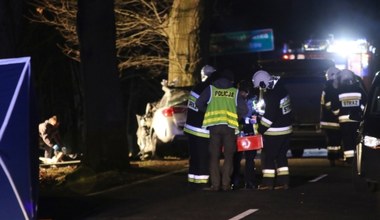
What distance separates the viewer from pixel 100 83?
15.5 meters

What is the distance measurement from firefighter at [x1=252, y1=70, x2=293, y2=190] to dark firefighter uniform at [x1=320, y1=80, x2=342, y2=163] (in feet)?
12.2

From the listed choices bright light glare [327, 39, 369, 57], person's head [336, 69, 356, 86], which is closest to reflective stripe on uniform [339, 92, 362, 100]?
person's head [336, 69, 356, 86]

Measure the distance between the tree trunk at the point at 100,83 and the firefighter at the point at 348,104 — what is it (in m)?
4.04

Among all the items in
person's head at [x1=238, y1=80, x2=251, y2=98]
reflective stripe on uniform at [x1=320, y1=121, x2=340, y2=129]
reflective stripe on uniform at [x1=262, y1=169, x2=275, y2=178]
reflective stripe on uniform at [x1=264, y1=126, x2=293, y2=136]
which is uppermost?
person's head at [x1=238, y1=80, x2=251, y2=98]

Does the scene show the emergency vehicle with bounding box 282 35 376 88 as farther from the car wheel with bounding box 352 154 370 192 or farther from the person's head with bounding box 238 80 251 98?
the car wheel with bounding box 352 154 370 192

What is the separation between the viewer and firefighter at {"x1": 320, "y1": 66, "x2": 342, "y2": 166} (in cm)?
1678

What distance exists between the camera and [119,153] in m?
15.5

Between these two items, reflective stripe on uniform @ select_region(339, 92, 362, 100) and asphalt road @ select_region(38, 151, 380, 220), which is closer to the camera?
asphalt road @ select_region(38, 151, 380, 220)

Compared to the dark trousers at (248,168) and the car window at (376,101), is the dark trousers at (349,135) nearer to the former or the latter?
the dark trousers at (248,168)

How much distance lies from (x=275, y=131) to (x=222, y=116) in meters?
0.88

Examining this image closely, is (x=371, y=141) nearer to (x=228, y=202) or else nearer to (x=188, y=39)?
(x=228, y=202)

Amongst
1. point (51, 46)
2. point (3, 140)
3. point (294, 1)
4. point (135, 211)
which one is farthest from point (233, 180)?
point (294, 1)

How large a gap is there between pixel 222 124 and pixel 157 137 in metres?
6.59

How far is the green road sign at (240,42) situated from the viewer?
35.6m
